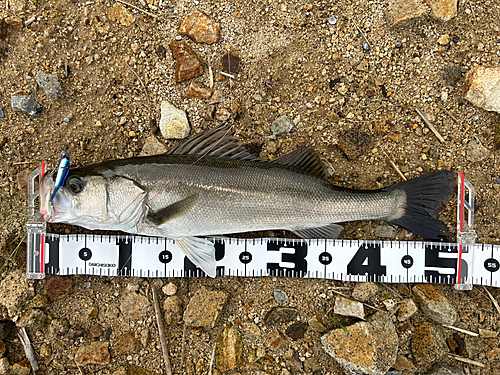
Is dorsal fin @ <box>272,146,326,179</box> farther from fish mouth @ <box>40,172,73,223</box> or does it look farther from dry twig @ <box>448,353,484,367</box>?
dry twig @ <box>448,353,484,367</box>

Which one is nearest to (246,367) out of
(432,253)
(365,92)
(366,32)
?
(432,253)

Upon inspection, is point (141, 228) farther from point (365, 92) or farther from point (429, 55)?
point (429, 55)

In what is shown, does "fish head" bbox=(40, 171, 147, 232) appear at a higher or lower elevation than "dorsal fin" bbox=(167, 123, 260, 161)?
lower

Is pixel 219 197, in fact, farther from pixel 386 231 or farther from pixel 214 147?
pixel 386 231

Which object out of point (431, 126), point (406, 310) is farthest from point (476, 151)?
point (406, 310)

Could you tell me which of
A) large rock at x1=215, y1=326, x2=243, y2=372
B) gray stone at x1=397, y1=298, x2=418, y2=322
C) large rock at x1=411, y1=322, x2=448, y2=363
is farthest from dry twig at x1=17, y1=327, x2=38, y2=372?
large rock at x1=411, y1=322, x2=448, y2=363

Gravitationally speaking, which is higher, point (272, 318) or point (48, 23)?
point (48, 23)
